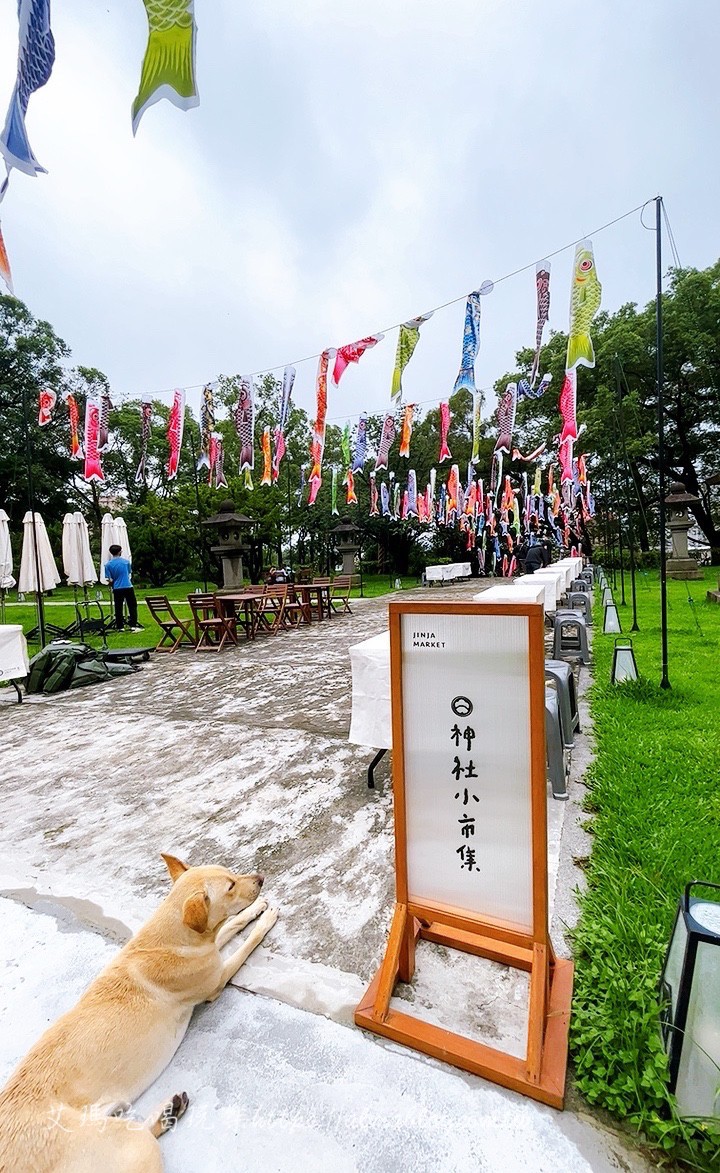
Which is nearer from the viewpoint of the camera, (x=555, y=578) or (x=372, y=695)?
(x=372, y=695)

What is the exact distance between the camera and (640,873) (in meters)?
2.04

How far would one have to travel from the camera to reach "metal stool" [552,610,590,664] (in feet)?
18.7

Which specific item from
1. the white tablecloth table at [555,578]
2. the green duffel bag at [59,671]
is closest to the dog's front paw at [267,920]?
the green duffel bag at [59,671]

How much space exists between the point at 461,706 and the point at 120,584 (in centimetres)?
963

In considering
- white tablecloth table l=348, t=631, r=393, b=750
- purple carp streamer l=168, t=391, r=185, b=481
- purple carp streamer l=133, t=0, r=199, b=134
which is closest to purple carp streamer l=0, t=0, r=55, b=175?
purple carp streamer l=133, t=0, r=199, b=134

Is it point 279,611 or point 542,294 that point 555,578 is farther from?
point 279,611

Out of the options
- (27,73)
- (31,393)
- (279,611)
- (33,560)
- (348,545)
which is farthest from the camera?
(31,393)

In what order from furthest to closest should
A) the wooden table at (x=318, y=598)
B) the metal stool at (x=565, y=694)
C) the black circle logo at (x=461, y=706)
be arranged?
1. the wooden table at (x=318, y=598)
2. the metal stool at (x=565, y=694)
3. the black circle logo at (x=461, y=706)

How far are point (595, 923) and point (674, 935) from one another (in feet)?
2.05

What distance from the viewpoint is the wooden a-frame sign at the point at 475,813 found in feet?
4.73

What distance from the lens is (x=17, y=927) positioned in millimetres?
2094

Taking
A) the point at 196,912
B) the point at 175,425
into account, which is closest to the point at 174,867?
the point at 196,912

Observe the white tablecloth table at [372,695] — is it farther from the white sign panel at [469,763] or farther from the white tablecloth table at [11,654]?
the white tablecloth table at [11,654]

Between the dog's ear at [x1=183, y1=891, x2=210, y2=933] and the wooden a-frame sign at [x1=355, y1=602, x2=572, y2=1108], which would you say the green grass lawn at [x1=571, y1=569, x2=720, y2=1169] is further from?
the dog's ear at [x1=183, y1=891, x2=210, y2=933]
